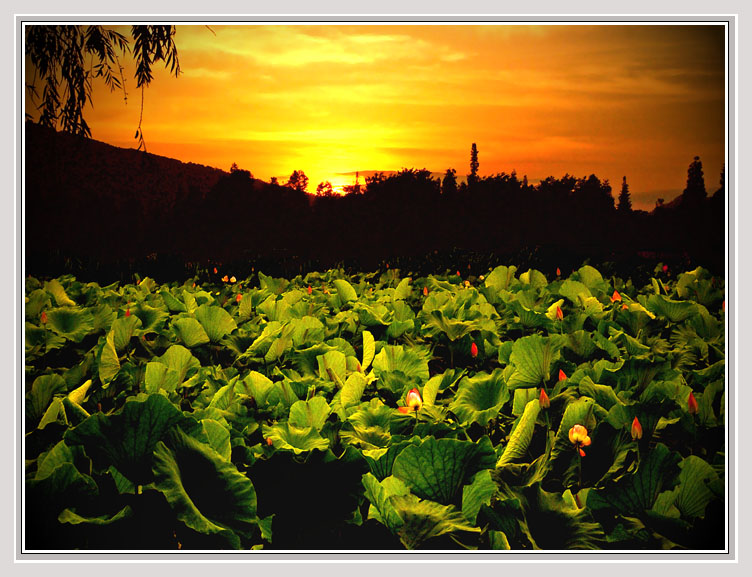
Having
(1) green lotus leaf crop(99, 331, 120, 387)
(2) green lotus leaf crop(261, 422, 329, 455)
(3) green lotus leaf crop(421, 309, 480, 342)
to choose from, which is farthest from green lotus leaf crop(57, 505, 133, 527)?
(3) green lotus leaf crop(421, 309, 480, 342)

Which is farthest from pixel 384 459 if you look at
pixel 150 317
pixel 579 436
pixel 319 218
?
pixel 319 218

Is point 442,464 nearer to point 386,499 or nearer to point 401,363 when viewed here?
point 386,499

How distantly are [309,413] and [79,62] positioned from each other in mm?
1990

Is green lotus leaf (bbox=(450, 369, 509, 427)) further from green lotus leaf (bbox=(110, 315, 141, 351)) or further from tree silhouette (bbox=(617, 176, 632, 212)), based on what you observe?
tree silhouette (bbox=(617, 176, 632, 212))

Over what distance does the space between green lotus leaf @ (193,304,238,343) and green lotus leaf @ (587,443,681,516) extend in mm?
1525

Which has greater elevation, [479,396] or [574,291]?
[574,291]

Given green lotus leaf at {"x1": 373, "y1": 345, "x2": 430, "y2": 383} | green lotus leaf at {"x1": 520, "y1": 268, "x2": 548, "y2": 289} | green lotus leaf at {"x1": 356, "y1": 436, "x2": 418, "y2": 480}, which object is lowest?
green lotus leaf at {"x1": 356, "y1": 436, "x2": 418, "y2": 480}

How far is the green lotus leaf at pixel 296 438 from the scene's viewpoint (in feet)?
4.40

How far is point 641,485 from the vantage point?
1.28 m

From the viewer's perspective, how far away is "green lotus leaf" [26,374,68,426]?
1770mm

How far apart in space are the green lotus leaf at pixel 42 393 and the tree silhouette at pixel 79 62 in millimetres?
1191

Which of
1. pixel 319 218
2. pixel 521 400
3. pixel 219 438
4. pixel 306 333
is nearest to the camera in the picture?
pixel 219 438

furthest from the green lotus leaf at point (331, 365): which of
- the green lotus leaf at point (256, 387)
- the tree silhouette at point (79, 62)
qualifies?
the tree silhouette at point (79, 62)
